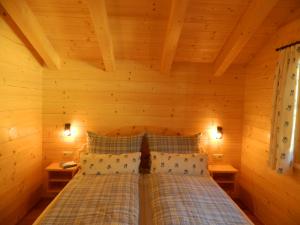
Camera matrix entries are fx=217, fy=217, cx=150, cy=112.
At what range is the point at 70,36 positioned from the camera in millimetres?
2529

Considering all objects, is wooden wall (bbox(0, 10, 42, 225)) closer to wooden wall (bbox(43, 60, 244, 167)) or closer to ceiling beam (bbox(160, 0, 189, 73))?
wooden wall (bbox(43, 60, 244, 167))

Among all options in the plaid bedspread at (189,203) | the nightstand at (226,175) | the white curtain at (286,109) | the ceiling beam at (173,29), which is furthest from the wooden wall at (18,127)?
the white curtain at (286,109)

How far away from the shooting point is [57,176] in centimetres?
288

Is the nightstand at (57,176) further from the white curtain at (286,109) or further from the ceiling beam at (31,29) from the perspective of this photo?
the white curtain at (286,109)

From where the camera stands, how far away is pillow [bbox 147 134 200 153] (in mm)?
2701

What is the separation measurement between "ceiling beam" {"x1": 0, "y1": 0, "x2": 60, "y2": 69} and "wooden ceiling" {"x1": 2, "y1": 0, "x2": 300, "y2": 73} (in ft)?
0.27

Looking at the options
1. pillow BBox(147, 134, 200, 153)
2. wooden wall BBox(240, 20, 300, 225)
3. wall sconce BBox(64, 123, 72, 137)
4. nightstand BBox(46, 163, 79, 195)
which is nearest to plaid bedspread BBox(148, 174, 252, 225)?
pillow BBox(147, 134, 200, 153)

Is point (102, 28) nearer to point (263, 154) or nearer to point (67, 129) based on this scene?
point (67, 129)

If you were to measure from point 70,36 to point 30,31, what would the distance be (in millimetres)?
436

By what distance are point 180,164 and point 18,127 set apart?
1.82 m

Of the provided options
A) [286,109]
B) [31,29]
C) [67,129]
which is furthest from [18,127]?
[286,109]

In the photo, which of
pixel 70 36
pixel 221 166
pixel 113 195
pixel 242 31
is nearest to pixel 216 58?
pixel 242 31

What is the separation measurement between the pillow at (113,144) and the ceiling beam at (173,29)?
102 cm

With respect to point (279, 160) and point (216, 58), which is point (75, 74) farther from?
point (279, 160)
